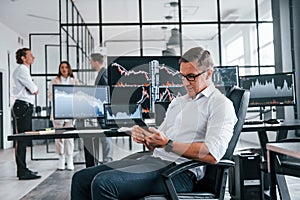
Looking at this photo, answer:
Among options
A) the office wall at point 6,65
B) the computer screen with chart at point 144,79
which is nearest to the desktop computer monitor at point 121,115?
the computer screen with chart at point 144,79

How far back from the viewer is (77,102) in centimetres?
307

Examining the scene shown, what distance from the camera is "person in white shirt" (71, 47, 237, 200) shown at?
1.69 meters

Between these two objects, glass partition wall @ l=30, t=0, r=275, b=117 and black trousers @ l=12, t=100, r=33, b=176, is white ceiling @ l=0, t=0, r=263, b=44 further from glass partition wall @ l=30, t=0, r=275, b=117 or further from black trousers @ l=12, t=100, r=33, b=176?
black trousers @ l=12, t=100, r=33, b=176

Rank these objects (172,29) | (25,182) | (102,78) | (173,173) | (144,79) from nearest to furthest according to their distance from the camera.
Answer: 1. (173,173)
2. (144,79)
3. (102,78)
4. (25,182)
5. (172,29)

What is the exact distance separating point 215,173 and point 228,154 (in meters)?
0.11

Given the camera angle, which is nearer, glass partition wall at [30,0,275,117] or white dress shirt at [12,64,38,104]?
white dress shirt at [12,64,38,104]

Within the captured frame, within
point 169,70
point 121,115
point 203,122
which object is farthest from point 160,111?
point 203,122

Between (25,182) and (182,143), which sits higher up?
(182,143)

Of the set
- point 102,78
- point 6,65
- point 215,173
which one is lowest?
point 215,173

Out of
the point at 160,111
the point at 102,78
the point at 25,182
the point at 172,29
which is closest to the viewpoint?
the point at 160,111

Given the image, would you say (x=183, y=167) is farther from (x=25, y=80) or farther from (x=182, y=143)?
(x=25, y=80)

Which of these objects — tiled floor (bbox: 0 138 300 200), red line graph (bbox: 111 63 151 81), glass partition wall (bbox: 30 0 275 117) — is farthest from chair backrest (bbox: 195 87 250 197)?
glass partition wall (bbox: 30 0 275 117)

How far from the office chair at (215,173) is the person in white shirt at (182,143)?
42 millimetres

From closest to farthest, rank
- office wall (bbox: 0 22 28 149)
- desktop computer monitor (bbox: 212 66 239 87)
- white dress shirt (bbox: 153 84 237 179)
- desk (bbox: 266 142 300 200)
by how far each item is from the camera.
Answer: desk (bbox: 266 142 300 200) → white dress shirt (bbox: 153 84 237 179) → desktop computer monitor (bbox: 212 66 239 87) → office wall (bbox: 0 22 28 149)
